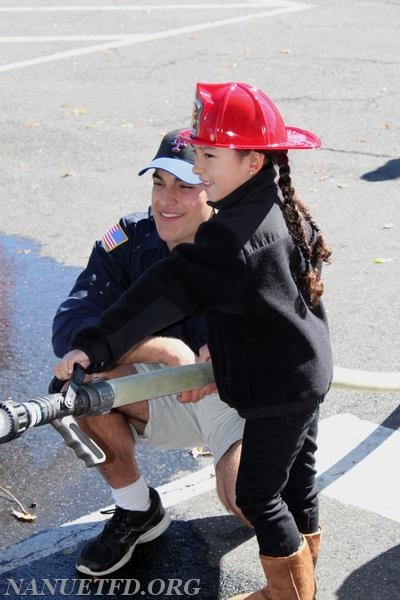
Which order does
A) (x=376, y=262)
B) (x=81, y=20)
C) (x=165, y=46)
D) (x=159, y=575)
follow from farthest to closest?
(x=81, y=20), (x=165, y=46), (x=376, y=262), (x=159, y=575)

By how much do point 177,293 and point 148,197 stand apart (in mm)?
4985

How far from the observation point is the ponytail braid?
3.30 m

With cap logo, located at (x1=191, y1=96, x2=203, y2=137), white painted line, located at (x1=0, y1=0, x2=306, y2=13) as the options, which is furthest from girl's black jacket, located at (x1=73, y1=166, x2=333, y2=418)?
white painted line, located at (x1=0, y1=0, x2=306, y2=13)

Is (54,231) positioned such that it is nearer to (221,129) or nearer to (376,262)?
(376,262)

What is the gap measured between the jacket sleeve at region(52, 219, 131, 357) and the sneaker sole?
2.49 ft

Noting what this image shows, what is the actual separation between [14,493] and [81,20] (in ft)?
34.2

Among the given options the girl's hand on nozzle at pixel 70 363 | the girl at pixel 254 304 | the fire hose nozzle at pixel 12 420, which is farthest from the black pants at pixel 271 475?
the fire hose nozzle at pixel 12 420

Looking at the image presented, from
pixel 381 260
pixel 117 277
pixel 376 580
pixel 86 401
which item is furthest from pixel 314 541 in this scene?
pixel 381 260

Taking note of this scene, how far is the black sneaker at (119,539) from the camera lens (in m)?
3.98

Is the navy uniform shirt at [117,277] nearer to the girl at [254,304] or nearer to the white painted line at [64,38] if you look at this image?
the girl at [254,304]

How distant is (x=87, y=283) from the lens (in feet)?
14.0

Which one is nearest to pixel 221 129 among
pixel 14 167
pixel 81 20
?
pixel 14 167

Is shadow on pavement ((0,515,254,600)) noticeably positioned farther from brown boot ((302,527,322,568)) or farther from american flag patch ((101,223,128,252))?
american flag patch ((101,223,128,252))

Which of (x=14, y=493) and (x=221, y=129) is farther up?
(x=221, y=129)
